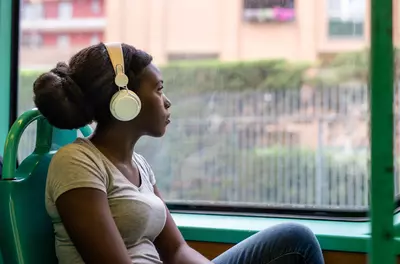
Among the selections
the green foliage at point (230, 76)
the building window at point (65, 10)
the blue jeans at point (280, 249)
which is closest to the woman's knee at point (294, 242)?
the blue jeans at point (280, 249)

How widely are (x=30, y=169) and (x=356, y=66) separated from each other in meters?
1.07

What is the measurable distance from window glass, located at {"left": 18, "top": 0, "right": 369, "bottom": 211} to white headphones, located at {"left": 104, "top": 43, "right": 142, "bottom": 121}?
2.16 feet

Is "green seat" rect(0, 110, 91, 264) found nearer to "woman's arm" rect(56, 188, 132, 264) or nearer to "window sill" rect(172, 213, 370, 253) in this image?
"woman's arm" rect(56, 188, 132, 264)

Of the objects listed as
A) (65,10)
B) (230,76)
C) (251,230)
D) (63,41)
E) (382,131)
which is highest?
(65,10)

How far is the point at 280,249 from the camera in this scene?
1436 mm

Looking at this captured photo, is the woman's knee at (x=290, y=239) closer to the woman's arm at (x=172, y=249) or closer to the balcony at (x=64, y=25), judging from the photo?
the woman's arm at (x=172, y=249)

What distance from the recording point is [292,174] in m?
1.86

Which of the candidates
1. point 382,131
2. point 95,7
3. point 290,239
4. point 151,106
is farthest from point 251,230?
point 382,131

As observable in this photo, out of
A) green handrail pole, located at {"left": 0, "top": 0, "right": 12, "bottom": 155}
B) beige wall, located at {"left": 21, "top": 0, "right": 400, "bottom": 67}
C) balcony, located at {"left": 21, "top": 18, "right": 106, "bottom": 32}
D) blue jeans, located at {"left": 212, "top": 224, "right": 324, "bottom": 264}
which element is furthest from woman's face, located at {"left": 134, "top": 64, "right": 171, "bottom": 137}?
green handrail pole, located at {"left": 0, "top": 0, "right": 12, "bottom": 155}

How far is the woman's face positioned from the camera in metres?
1.32

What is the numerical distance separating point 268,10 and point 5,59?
0.98 metres

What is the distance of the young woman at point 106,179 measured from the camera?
1.13m

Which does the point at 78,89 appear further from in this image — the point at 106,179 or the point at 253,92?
the point at 253,92

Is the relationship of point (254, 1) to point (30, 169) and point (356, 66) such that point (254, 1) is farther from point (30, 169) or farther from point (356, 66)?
point (30, 169)
